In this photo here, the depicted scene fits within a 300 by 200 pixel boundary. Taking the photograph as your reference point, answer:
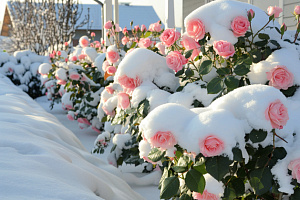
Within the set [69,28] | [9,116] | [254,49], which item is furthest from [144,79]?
[69,28]

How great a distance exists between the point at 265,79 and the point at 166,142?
0.66 metres

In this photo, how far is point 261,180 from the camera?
125 centimetres

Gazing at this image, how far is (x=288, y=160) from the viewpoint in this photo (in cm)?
130

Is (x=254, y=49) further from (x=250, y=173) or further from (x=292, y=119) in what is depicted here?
(x=250, y=173)

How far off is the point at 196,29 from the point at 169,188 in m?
0.70

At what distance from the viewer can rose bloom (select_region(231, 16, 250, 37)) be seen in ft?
4.99

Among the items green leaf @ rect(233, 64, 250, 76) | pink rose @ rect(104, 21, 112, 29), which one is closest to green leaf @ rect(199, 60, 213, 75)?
green leaf @ rect(233, 64, 250, 76)

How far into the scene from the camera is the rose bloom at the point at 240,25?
4.99 feet

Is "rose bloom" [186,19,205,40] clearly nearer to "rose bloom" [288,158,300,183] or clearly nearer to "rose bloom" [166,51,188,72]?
"rose bloom" [166,51,188,72]

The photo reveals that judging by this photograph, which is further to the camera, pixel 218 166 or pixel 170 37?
pixel 170 37

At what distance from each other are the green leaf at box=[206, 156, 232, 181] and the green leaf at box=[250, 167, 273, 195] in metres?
0.19

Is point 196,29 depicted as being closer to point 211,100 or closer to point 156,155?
point 211,100

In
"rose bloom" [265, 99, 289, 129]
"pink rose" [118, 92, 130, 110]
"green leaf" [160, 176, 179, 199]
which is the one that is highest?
"rose bloom" [265, 99, 289, 129]

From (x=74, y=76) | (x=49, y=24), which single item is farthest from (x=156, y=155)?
(x=49, y=24)
